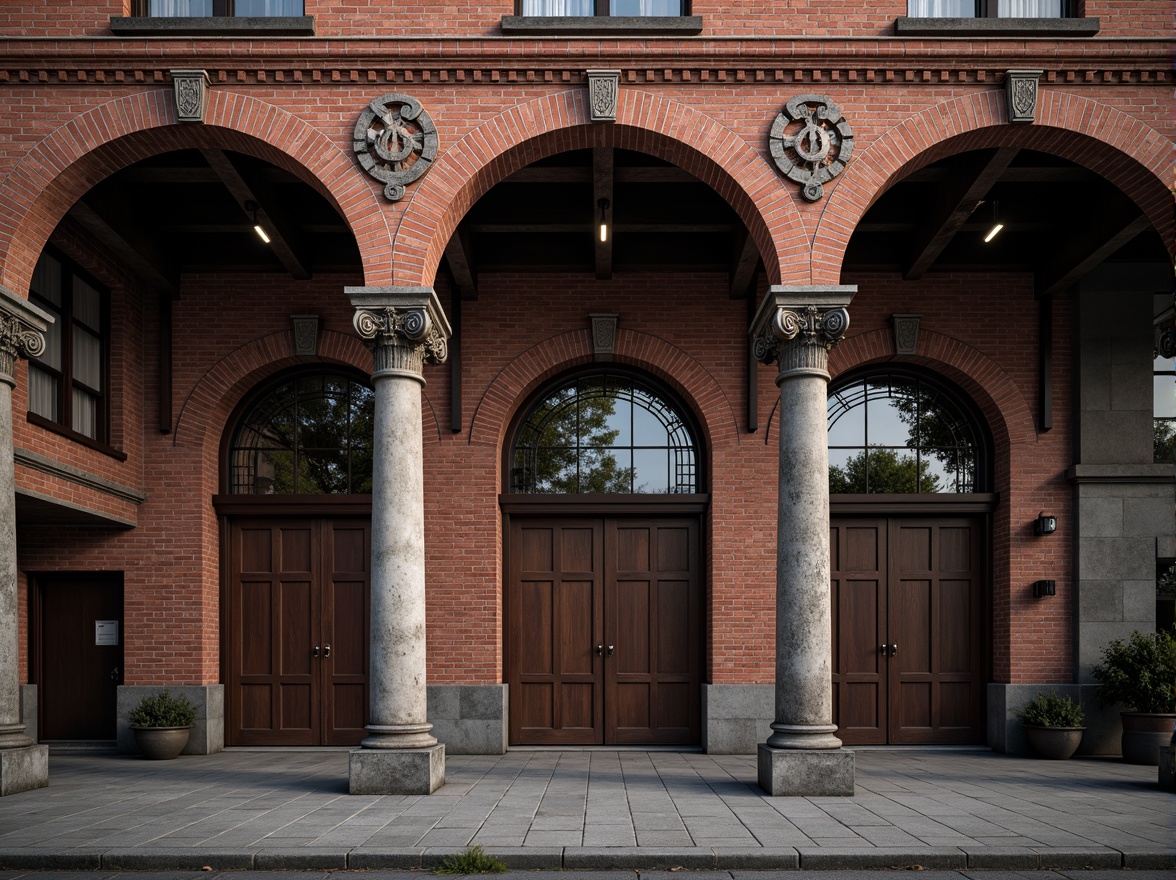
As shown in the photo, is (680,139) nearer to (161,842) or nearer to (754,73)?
(754,73)

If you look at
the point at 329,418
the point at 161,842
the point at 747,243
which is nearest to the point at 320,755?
the point at 329,418

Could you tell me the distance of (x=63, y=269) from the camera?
12977 millimetres

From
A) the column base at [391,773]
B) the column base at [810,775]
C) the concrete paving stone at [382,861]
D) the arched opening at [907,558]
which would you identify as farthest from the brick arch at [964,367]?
the concrete paving stone at [382,861]

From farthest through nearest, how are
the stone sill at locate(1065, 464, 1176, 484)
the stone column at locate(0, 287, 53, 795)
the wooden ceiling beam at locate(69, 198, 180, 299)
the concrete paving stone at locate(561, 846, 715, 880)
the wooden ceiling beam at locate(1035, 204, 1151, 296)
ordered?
1. the stone sill at locate(1065, 464, 1176, 484)
2. the wooden ceiling beam at locate(69, 198, 180, 299)
3. the wooden ceiling beam at locate(1035, 204, 1151, 296)
4. the stone column at locate(0, 287, 53, 795)
5. the concrete paving stone at locate(561, 846, 715, 880)

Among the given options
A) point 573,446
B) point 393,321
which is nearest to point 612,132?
point 393,321

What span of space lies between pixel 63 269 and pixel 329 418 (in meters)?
3.69

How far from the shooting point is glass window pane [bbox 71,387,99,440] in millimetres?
13211

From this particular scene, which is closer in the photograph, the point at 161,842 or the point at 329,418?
the point at 161,842

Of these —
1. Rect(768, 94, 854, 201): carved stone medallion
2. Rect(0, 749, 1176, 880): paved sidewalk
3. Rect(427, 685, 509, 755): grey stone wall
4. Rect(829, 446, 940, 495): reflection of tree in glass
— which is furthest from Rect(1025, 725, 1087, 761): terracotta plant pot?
Rect(768, 94, 854, 201): carved stone medallion

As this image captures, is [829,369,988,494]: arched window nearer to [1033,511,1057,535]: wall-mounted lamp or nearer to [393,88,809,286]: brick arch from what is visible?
[1033,511,1057,535]: wall-mounted lamp

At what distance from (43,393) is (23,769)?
430 centimetres

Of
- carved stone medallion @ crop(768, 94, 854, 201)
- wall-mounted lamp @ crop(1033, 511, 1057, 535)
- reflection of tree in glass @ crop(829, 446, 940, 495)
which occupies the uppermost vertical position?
carved stone medallion @ crop(768, 94, 854, 201)

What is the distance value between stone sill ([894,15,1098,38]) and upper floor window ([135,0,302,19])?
618cm

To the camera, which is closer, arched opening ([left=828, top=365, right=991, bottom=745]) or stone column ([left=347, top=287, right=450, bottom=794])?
stone column ([left=347, top=287, right=450, bottom=794])
